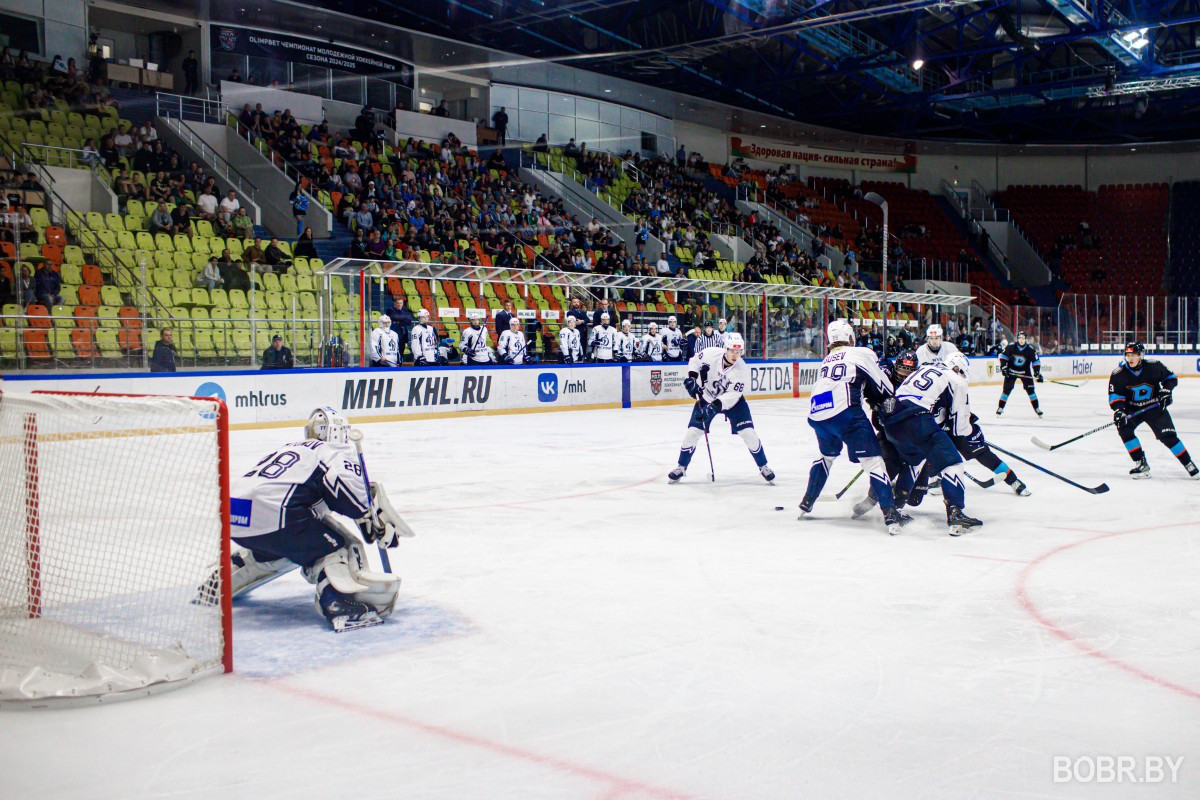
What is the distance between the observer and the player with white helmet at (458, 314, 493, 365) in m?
18.0

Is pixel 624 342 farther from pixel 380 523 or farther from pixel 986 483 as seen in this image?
pixel 380 523

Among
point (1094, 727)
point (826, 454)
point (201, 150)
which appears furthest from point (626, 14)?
point (1094, 727)

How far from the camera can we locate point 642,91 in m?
34.8

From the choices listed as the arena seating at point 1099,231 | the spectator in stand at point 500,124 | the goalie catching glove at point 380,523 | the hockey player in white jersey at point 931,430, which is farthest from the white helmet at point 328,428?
the arena seating at point 1099,231

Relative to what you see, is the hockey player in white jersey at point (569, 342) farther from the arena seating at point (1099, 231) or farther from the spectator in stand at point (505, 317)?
the arena seating at point (1099, 231)

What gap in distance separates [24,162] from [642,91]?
69.3ft

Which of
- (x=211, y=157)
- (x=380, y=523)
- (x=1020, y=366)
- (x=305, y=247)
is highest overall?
(x=211, y=157)

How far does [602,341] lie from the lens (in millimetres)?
20297

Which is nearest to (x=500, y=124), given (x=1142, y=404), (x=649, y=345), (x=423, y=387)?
(x=649, y=345)

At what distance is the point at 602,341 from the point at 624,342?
53 centimetres

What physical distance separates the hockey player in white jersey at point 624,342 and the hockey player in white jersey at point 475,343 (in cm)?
321

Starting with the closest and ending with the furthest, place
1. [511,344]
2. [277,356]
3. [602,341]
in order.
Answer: [277,356] → [511,344] → [602,341]

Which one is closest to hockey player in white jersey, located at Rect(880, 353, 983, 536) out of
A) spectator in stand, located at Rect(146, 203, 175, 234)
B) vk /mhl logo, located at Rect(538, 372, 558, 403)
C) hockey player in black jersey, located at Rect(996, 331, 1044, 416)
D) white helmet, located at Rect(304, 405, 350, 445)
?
white helmet, located at Rect(304, 405, 350, 445)

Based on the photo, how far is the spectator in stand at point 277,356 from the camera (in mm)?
15477
